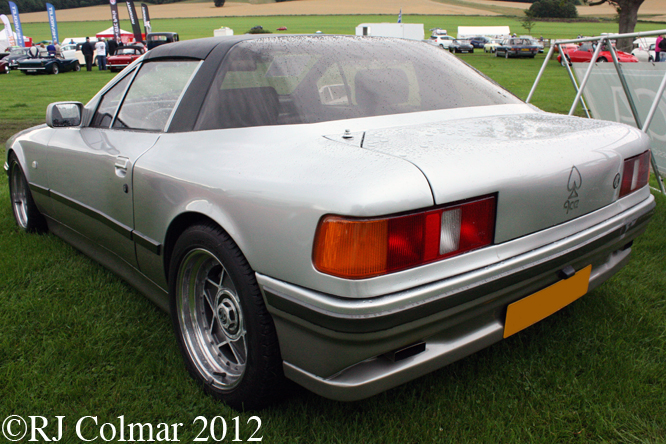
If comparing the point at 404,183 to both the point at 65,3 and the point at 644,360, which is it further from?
the point at 65,3

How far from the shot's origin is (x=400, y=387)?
194 centimetres

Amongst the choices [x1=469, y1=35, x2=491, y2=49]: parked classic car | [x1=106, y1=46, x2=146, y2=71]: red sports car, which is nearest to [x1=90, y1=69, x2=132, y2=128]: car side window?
[x1=106, y1=46, x2=146, y2=71]: red sports car

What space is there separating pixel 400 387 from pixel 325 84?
1246 mm

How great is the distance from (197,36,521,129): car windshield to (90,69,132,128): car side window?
878 millimetres

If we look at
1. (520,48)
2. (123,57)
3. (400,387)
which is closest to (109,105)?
(400,387)

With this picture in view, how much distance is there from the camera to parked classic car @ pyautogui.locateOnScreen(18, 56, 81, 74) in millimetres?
22469

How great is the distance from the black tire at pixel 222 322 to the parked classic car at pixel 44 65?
2505cm

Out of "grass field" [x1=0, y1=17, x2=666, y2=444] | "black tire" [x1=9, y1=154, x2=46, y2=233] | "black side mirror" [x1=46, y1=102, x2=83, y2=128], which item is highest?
"black side mirror" [x1=46, y1=102, x2=83, y2=128]

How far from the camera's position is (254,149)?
68.4 inches

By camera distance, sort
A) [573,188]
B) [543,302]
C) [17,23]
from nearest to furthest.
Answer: [573,188] < [543,302] < [17,23]

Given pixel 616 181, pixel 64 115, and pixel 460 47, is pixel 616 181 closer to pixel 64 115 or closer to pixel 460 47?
pixel 64 115

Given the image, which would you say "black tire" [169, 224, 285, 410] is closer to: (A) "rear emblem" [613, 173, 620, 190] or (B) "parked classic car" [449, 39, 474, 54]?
(A) "rear emblem" [613, 173, 620, 190]

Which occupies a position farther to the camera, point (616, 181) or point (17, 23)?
point (17, 23)

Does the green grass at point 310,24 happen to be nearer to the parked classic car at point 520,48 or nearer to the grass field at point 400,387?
the parked classic car at point 520,48
